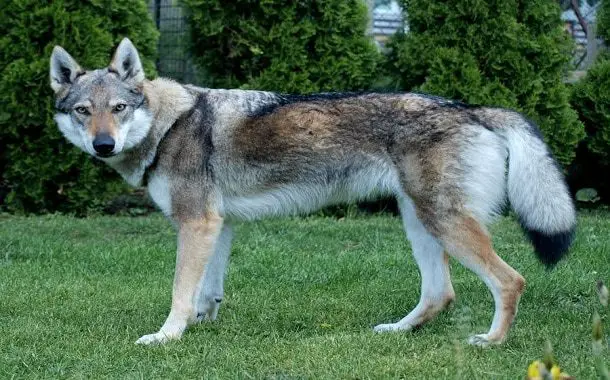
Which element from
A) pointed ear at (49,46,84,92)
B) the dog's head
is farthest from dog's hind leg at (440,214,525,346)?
pointed ear at (49,46,84,92)

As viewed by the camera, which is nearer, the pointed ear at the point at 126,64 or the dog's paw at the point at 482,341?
the dog's paw at the point at 482,341

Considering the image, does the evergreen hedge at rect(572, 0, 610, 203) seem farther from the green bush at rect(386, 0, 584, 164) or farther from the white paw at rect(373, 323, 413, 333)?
the white paw at rect(373, 323, 413, 333)

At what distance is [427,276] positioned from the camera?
492 cm

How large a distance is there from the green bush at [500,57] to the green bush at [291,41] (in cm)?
50

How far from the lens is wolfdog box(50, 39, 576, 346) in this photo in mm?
4426

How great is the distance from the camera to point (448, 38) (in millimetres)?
8352

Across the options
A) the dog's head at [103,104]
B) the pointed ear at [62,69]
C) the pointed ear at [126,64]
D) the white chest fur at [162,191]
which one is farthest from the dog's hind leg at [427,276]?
the pointed ear at [62,69]

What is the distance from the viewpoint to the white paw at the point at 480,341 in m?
4.21

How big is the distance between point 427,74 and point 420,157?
4.16 metres

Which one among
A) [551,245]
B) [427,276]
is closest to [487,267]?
[551,245]

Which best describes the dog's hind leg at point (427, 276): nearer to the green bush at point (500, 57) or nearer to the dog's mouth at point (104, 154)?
the dog's mouth at point (104, 154)

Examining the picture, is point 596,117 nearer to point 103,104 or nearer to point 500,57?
point 500,57

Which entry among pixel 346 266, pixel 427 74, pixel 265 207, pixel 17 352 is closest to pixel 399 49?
pixel 427 74

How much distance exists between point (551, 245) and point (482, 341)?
0.56 metres
